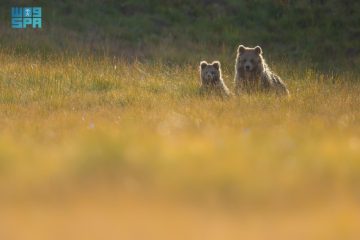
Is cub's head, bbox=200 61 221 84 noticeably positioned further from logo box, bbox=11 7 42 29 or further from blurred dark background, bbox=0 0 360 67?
logo box, bbox=11 7 42 29

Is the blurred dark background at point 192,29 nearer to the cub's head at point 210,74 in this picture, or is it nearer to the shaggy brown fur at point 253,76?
the shaggy brown fur at point 253,76

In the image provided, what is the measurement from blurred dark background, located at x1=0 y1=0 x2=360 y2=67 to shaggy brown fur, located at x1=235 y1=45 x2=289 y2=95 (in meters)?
4.34

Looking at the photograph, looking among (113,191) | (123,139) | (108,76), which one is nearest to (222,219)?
(113,191)

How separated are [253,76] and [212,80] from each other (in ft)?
3.56

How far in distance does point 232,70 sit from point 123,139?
11.3m

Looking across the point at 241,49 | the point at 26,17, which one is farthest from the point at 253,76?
the point at 26,17

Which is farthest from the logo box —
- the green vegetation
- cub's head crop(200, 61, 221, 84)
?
cub's head crop(200, 61, 221, 84)

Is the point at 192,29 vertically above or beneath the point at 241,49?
beneath

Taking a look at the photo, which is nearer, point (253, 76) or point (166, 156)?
point (166, 156)

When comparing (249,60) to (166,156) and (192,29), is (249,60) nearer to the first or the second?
(192,29)

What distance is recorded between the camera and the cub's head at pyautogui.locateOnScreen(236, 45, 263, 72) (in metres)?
13.2

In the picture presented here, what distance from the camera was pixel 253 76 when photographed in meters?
13.2

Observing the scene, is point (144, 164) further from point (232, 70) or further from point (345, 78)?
point (232, 70)

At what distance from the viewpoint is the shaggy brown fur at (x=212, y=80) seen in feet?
39.8
